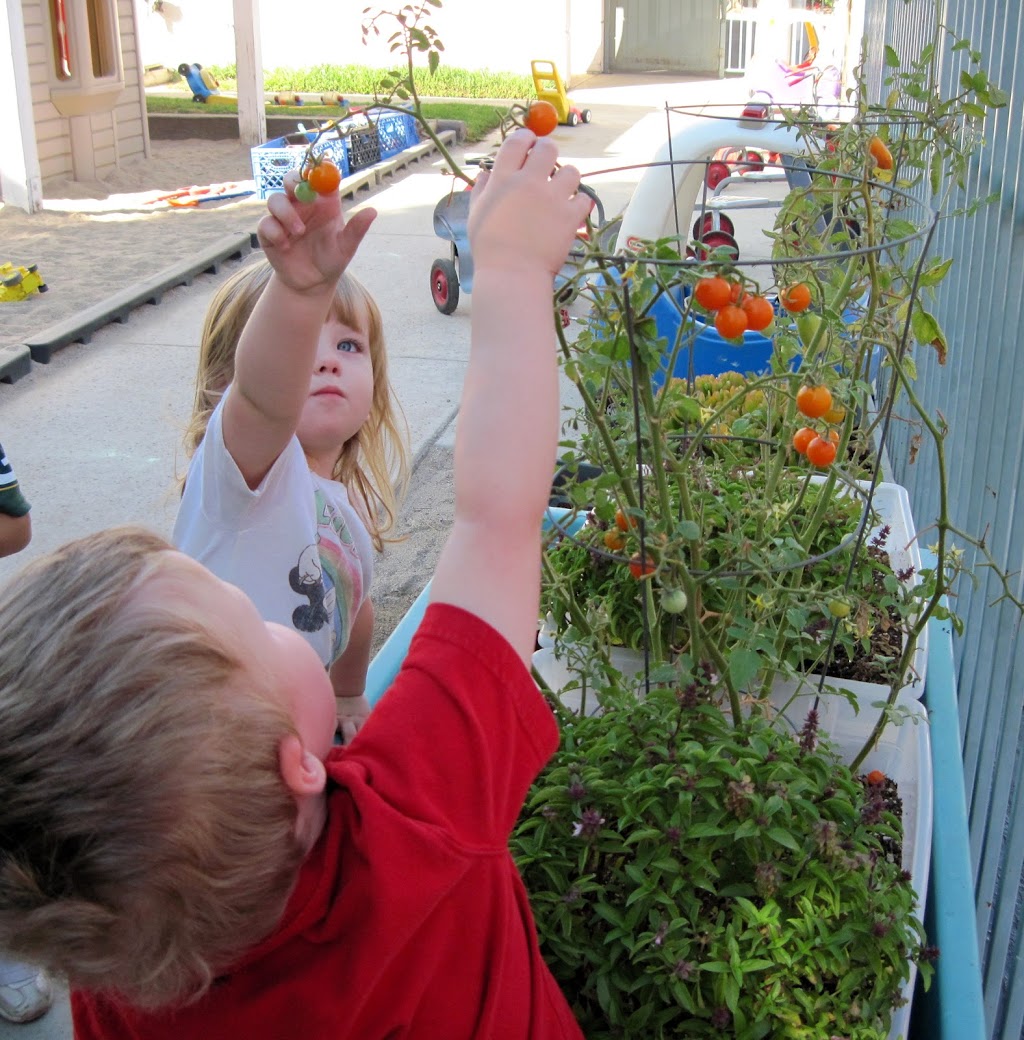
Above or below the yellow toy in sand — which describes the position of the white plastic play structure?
above

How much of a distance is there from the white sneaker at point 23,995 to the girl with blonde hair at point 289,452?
0.71 m

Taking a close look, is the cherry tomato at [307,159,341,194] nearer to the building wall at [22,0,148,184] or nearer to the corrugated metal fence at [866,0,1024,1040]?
the corrugated metal fence at [866,0,1024,1040]

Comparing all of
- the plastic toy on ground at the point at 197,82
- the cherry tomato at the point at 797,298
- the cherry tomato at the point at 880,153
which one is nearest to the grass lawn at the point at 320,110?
the plastic toy on ground at the point at 197,82

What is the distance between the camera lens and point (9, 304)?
6.20 metres

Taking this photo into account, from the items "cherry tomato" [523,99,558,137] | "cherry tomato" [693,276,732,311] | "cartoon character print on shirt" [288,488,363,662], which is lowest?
"cartoon character print on shirt" [288,488,363,662]

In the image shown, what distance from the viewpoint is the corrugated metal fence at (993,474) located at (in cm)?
179

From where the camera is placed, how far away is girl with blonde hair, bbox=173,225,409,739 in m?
1.37

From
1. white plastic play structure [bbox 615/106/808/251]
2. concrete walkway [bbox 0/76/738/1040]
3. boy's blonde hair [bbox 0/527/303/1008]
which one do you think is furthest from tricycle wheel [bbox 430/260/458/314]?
boy's blonde hair [bbox 0/527/303/1008]

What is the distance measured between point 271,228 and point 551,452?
43 cm

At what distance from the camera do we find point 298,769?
2.77ft

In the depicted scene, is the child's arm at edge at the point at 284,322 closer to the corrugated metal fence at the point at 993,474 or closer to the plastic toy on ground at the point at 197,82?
the corrugated metal fence at the point at 993,474

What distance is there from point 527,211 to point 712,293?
0.28 m

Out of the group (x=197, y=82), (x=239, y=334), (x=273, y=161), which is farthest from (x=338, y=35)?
(x=239, y=334)

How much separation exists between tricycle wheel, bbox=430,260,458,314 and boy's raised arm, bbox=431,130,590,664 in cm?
519
